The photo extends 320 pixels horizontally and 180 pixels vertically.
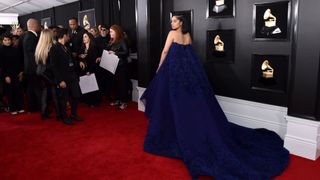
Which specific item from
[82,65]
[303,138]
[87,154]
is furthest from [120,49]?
[303,138]

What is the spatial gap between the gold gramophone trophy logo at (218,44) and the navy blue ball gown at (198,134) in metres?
0.77

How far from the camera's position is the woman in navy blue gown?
3.04 metres

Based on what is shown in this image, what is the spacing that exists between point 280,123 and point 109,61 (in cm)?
315

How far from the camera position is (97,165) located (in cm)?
321

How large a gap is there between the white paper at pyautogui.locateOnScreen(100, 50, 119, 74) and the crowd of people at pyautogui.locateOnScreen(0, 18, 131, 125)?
9cm

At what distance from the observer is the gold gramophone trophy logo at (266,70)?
3.94 meters

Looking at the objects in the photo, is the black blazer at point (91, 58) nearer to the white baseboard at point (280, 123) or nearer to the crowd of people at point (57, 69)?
the crowd of people at point (57, 69)

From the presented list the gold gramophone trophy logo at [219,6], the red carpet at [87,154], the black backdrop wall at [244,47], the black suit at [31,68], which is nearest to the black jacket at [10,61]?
the black suit at [31,68]

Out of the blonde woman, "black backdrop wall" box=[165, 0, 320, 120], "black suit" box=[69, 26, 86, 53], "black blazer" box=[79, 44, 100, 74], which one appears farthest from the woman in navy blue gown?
"black suit" box=[69, 26, 86, 53]

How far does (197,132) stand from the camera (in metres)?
3.44

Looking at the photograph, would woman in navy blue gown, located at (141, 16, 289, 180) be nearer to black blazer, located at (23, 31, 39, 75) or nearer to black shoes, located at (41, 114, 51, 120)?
black shoes, located at (41, 114, 51, 120)

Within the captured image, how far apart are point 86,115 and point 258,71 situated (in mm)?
3027

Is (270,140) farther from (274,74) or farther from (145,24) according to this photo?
(145,24)

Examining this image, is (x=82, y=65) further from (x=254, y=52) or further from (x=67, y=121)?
(x=254, y=52)
